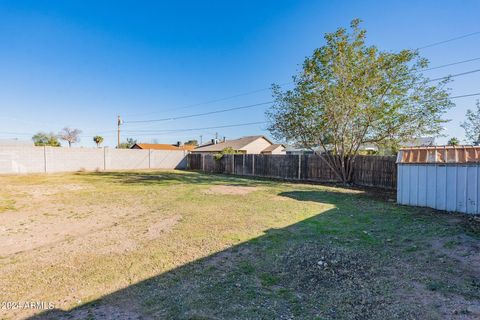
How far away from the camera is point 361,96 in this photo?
10.4 meters

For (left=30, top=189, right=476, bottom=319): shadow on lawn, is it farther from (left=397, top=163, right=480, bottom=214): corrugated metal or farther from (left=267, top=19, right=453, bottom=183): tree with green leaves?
(left=267, top=19, right=453, bottom=183): tree with green leaves

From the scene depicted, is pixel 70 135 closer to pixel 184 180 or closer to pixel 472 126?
pixel 184 180

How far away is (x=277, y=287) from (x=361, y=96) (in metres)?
9.94

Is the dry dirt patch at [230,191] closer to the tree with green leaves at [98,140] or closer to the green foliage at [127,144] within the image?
the tree with green leaves at [98,140]

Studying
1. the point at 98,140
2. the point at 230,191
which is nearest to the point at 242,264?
the point at 230,191


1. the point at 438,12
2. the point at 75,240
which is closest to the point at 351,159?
the point at 438,12

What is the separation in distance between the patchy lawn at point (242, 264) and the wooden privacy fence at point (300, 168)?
4.90 metres

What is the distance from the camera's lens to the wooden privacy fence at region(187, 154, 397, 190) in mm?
10914

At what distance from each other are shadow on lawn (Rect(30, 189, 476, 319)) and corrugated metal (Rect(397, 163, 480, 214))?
3.69 metres

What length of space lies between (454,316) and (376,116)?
9.62m

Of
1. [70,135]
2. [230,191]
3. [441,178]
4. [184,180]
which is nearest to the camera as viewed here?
[441,178]

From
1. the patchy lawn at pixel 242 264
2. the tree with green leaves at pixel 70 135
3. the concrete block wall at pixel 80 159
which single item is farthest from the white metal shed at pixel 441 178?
the tree with green leaves at pixel 70 135

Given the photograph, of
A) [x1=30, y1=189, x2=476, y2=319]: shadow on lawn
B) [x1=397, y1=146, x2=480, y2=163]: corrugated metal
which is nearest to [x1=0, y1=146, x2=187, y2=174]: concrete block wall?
[x1=30, y1=189, x2=476, y2=319]: shadow on lawn

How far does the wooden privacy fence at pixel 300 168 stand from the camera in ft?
35.8
